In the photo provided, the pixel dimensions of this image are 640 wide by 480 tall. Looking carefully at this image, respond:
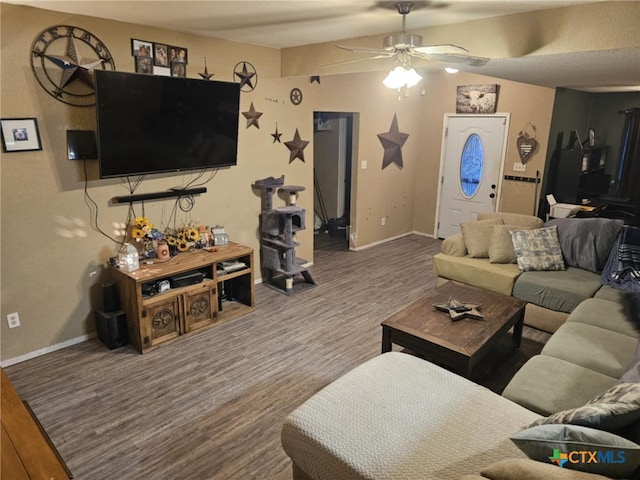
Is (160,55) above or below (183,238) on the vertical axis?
above

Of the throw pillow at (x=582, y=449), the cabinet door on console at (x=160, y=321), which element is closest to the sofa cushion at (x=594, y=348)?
the throw pillow at (x=582, y=449)

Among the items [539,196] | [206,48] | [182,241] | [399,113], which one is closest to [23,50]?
[206,48]

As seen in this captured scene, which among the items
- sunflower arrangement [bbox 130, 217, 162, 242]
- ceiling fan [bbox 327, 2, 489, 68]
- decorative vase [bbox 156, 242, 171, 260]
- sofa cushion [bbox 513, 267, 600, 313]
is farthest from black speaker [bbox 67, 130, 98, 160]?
sofa cushion [bbox 513, 267, 600, 313]

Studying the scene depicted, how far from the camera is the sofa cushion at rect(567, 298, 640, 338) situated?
2.80 m

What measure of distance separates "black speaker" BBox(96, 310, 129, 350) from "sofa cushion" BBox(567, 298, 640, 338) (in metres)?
3.39

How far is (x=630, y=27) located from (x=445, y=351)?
80.8 inches

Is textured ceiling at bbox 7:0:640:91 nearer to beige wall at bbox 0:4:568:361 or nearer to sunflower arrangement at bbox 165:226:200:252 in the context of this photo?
beige wall at bbox 0:4:568:361

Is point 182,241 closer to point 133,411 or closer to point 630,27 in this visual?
point 133,411

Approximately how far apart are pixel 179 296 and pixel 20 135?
1.63 m

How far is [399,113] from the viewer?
6.36m

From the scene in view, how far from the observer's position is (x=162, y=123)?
11.4 ft

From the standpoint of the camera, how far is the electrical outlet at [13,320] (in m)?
3.15

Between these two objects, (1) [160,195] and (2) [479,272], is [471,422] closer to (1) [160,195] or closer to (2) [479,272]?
(2) [479,272]

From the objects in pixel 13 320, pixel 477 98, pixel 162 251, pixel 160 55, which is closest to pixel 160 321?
pixel 162 251
